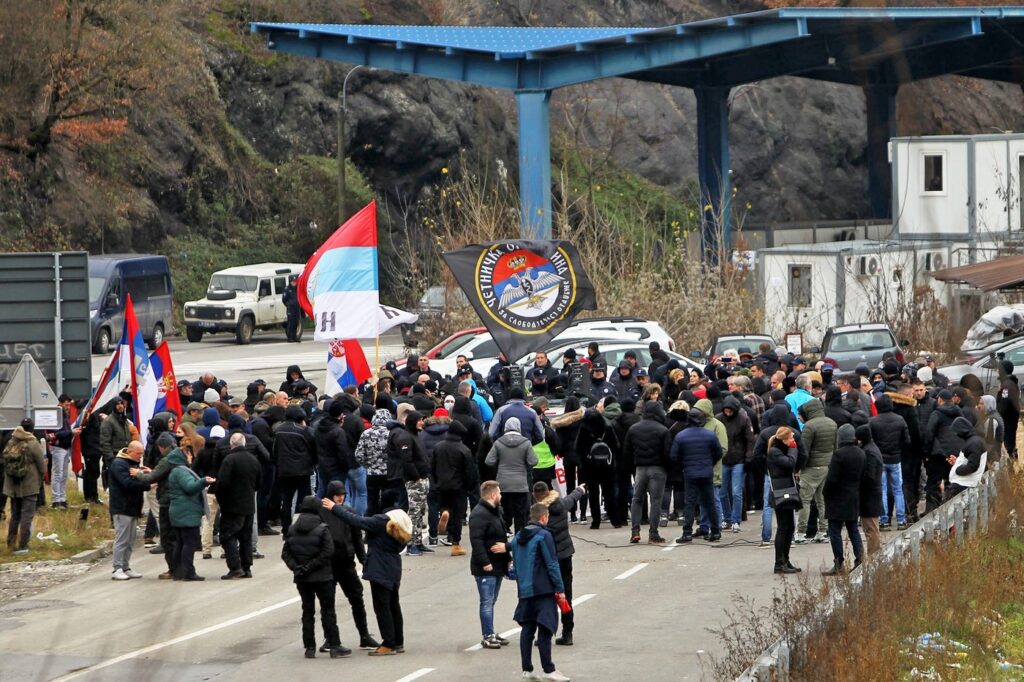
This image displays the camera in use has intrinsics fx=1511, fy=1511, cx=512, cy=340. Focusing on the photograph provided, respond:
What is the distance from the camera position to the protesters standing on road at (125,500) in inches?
621

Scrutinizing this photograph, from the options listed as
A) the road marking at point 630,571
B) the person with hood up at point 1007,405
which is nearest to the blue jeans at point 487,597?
the road marking at point 630,571

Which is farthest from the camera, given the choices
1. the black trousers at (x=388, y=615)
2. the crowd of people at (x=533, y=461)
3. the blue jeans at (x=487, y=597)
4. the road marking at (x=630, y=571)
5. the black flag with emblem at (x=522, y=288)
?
the black flag with emblem at (x=522, y=288)

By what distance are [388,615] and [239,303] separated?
33636 mm

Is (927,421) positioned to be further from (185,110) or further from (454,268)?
(185,110)

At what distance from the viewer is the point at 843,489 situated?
14.2 metres

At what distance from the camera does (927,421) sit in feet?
55.7

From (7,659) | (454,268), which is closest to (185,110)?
(454,268)

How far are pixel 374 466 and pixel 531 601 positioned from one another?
5.56 m

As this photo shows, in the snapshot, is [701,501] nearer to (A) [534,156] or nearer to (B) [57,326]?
(B) [57,326]

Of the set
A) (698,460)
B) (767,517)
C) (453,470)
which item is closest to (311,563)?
(453,470)

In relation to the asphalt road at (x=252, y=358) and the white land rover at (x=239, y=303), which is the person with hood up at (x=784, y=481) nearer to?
the asphalt road at (x=252, y=358)

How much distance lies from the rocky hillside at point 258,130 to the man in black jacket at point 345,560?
80.0ft

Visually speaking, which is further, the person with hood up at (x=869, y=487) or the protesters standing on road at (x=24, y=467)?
the protesters standing on road at (x=24, y=467)

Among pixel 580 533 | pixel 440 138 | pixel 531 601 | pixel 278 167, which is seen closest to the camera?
pixel 531 601
